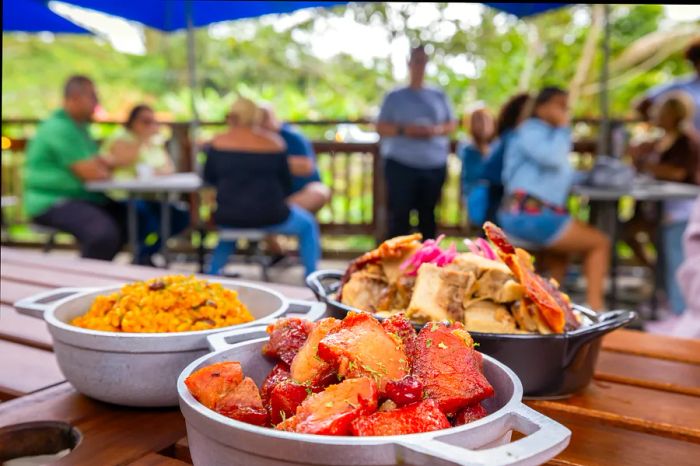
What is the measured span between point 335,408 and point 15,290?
1.23m

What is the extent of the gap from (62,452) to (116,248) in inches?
138

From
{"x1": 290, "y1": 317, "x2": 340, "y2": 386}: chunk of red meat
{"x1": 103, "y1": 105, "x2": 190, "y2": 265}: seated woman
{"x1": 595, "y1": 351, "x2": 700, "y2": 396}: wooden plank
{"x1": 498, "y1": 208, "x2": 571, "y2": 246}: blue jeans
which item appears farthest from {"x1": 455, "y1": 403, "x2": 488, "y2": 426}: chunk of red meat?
{"x1": 103, "y1": 105, "x2": 190, "y2": 265}: seated woman

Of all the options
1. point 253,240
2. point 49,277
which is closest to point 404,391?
point 49,277

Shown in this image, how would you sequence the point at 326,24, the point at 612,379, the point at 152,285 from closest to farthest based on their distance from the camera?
1. the point at 152,285
2. the point at 612,379
3. the point at 326,24

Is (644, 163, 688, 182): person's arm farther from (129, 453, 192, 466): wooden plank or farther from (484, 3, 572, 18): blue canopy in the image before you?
(129, 453, 192, 466): wooden plank

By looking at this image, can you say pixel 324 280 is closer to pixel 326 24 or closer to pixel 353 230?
pixel 353 230

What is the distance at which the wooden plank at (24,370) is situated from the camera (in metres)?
0.97

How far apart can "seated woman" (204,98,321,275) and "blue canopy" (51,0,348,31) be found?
0.88 meters

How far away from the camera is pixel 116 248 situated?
4188 mm

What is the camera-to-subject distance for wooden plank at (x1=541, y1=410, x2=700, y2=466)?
2.53 feet

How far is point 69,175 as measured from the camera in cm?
413

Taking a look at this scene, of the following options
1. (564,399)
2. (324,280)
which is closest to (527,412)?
(564,399)

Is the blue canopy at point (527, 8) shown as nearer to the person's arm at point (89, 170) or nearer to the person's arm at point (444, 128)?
the person's arm at point (444, 128)

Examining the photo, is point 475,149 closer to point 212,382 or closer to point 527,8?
point 527,8
